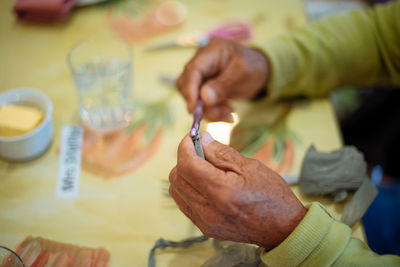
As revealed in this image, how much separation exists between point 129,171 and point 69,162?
0.40 ft

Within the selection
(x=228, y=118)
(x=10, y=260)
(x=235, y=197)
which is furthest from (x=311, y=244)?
(x=10, y=260)

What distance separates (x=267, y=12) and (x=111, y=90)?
504mm

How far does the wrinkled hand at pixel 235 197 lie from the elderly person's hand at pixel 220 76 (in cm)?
18

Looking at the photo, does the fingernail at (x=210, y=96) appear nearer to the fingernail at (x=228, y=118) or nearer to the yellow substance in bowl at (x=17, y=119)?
the fingernail at (x=228, y=118)

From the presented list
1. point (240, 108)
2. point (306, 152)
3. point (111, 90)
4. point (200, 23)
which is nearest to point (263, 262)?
point (306, 152)

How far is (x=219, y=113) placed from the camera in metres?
0.76

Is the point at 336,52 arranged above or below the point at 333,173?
above

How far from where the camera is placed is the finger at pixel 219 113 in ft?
2.39

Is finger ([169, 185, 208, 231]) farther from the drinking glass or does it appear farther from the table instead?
the drinking glass

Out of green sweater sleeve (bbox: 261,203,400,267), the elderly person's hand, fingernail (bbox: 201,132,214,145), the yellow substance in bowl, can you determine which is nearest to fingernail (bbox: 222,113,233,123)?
the elderly person's hand

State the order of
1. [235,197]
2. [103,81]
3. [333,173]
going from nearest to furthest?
1. [235,197]
2. [333,173]
3. [103,81]

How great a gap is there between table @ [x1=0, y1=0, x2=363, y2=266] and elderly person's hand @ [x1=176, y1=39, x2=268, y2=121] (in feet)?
0.29

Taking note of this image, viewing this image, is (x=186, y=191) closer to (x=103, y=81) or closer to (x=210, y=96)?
(x=210, y=96)

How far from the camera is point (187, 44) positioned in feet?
3.15
